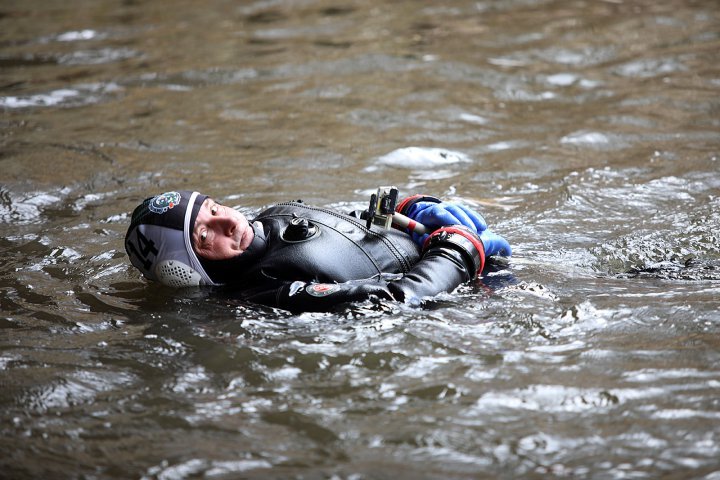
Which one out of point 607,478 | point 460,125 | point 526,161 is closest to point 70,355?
point 607,478

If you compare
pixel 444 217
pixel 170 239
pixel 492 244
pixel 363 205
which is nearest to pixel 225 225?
pixel 170 239

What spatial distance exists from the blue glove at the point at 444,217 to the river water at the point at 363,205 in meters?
0.33

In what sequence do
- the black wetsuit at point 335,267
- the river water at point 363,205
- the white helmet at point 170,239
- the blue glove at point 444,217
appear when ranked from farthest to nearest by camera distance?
the blue glove at point 444,217 < the white helmet at point 170,239 < the black wetsuit at point 335,267 < the river water at point 363,205

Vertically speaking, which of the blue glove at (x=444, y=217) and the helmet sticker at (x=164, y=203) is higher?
the helmet sticker at (x=164, y=203)

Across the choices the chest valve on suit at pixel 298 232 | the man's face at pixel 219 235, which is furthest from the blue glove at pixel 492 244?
the man's face at pixel 219 235

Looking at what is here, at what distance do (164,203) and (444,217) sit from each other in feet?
4.88

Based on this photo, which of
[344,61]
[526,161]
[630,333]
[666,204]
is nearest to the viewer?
[630,333]

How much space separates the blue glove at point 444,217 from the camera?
14.5ft

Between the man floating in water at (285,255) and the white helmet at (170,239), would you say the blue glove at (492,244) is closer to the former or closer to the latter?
the man floating in water at (285,255)

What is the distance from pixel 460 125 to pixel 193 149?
2479 mm

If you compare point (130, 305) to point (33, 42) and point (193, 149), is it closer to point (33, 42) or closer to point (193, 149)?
point (193, 149)

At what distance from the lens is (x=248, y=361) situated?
3.68m

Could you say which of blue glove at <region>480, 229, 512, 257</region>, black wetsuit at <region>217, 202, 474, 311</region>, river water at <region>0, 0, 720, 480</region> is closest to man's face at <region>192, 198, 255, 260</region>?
black wetsuit at <region>217, 202, 474, 311</region>

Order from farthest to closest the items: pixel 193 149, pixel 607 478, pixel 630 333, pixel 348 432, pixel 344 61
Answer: pixel 344 61 < pixel 193 149 < pixel 630 333 < pixel 348 432 < pixel 607 478
